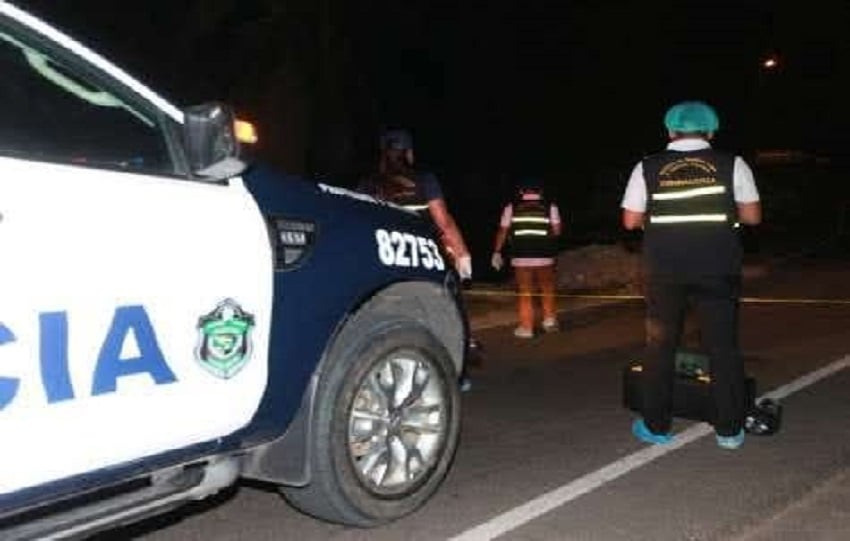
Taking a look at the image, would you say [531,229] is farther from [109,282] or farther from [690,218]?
[109,282]

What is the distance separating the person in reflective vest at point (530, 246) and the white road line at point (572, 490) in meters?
3.99

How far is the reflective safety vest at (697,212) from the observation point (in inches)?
222

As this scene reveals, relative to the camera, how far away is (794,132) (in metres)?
60.3

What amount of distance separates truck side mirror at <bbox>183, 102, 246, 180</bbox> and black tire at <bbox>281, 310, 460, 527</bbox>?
0.92 meters

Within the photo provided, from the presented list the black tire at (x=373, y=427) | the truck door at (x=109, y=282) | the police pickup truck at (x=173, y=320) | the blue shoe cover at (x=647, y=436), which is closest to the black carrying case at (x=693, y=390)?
the blue shoe cover at (x=647, y=436)

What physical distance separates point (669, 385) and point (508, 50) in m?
30.2

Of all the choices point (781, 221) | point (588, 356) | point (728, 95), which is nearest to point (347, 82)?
point (588, 356)

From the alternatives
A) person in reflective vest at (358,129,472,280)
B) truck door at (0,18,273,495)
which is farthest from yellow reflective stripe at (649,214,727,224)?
truck door at (0,18,273,495)

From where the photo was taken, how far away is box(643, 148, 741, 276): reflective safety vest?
18.5 ft

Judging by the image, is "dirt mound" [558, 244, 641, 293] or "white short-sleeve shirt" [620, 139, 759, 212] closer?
"white short-sleeve shirt" [620, 139, 759, 212]

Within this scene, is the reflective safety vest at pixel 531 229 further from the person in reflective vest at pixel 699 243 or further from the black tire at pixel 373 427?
the black tire at pixel 373 427

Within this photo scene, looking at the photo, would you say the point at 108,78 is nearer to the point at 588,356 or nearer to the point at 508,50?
the point at 588,356

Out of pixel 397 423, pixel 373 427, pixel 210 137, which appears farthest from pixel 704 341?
pixel 210 137

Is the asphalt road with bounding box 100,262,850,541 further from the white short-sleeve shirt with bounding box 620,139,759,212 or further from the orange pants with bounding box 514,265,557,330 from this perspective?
the orange pants with bounding box 514,265,557,330
